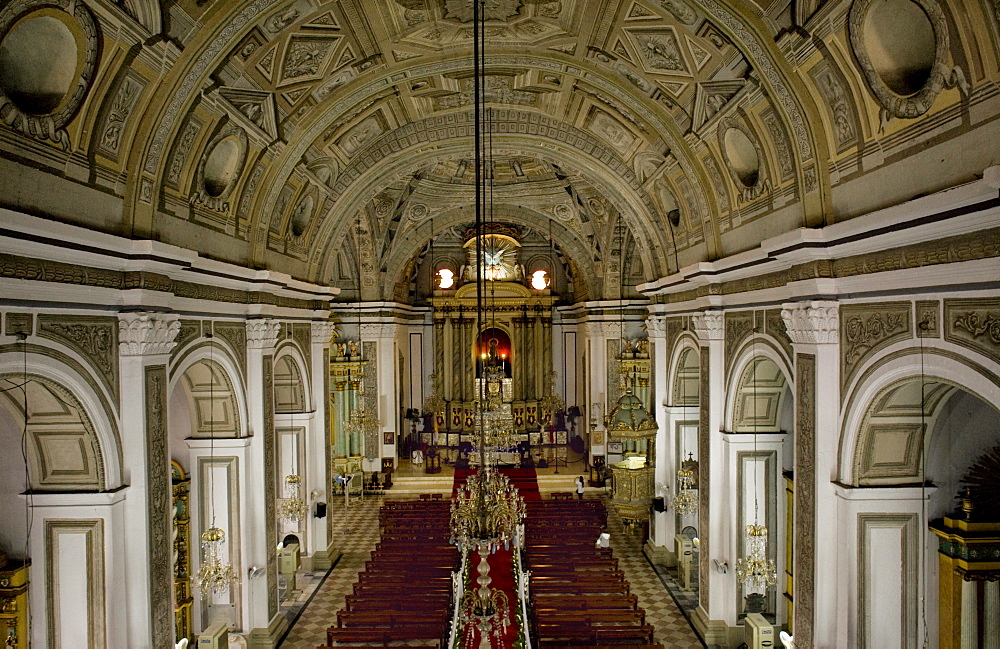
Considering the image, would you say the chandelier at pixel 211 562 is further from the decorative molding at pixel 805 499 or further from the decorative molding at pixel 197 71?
the decorative molding at pixel 805 499

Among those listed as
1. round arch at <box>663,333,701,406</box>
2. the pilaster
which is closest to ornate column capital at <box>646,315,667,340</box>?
round arch at <box>663,333,701,406</box>

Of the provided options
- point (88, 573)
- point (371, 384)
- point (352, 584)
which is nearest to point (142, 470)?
point (88, 573)

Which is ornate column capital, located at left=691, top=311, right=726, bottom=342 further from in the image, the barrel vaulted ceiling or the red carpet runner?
the red carpet runner

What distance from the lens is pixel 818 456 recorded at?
736 cm

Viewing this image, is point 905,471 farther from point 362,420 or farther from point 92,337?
point 362,420

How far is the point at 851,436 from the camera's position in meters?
6.99

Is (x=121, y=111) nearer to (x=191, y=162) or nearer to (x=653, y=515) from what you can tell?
(x=191, y=162)

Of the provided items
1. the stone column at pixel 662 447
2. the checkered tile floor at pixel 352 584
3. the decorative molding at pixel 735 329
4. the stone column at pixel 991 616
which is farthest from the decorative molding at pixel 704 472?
the stone column at pixel 991 616

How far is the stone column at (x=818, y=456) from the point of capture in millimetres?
7227

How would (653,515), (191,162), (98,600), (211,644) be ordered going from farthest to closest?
(653,515), (211,644), (191,162), (98,600)

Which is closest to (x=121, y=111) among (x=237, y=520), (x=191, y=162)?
(x=191, y=162)

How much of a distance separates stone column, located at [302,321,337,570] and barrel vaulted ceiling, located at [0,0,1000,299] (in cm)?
141

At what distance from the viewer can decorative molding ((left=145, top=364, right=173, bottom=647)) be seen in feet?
24.1

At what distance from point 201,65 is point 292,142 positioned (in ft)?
10.4
